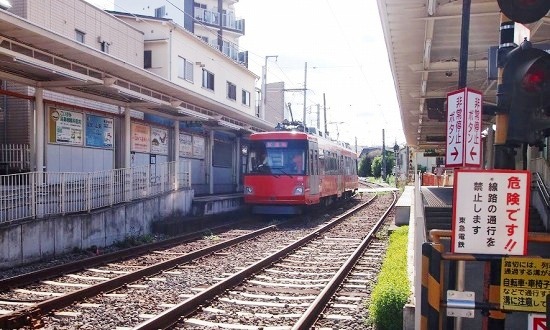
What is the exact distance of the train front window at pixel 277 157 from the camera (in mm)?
20188

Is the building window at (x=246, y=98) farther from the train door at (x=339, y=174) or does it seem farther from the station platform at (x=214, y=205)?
the station platform at (x=214, y=205)

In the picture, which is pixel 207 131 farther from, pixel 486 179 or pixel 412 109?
pixel 486 179

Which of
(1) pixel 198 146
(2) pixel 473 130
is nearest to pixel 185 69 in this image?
(1) pixel 198 146

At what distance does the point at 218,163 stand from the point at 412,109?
10.4m

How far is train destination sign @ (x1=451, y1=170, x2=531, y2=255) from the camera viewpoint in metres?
3.75

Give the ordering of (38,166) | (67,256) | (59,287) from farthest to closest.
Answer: (38,166), (67,256), (59,287)

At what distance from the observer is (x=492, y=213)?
3.77 meters

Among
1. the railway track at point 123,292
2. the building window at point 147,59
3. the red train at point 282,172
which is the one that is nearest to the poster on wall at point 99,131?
the red train at point 282,172

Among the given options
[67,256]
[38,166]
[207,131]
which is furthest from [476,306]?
[207,131]

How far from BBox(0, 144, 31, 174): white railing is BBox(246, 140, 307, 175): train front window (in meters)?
8.08

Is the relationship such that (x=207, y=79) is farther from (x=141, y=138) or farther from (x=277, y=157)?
(x=277, y=157)

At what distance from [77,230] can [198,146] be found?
11847 millimetres

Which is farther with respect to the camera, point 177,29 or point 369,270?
point 177,29

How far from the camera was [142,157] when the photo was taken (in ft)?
65.2
